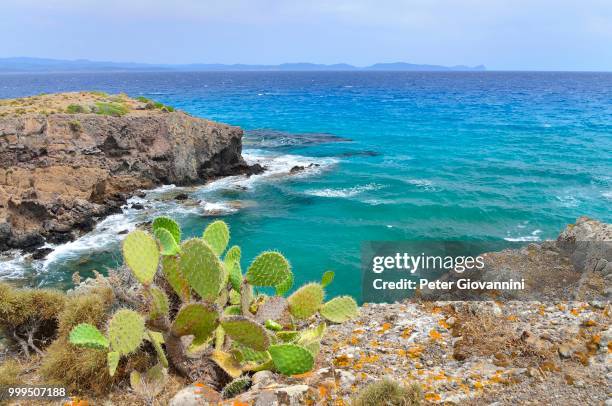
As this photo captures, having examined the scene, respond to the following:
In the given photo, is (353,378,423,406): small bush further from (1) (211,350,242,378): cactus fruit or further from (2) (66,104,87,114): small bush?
(2) (66,104,87,114): small bush

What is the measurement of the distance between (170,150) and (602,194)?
31.0 m

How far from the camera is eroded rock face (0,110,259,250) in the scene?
76.5ft

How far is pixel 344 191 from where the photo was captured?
3238cm

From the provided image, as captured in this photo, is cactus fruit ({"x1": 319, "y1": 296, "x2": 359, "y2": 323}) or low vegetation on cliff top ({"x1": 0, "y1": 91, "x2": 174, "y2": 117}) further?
low vegetation on cliff top ({"x1": 0, "y1": 91, "x2": 174, "y2": 117})

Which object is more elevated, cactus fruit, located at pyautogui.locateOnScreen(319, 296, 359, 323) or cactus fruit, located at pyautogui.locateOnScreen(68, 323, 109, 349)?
cactus fruit, located at pyautogui.locateOnScreen(68, 323, 109, 349)

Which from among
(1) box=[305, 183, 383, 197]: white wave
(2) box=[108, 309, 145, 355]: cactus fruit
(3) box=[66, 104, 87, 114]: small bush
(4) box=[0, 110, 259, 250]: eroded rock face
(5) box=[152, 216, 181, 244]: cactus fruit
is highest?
(3) box=[66, 104, 87, 114]: small bush

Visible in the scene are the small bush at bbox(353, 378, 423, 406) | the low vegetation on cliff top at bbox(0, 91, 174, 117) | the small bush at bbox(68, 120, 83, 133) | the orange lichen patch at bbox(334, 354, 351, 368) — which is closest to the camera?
the small bush at bbox(353, 378, 423, 406)

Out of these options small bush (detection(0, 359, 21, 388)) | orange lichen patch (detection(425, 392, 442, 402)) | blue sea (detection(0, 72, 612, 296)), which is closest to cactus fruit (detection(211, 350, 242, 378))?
orange lichen patch (detection(425, 392, 442, 402))

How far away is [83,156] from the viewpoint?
28.2 metres

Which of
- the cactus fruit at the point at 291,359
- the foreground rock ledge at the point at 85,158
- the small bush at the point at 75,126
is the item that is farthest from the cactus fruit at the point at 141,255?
the small bush at the point at 75,126

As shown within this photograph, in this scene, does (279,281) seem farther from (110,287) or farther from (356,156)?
(356,156)

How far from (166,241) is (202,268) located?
95 cm

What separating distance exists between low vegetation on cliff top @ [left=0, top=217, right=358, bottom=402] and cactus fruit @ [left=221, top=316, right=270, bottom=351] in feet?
0.04

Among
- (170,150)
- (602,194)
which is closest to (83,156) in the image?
(170,150)
